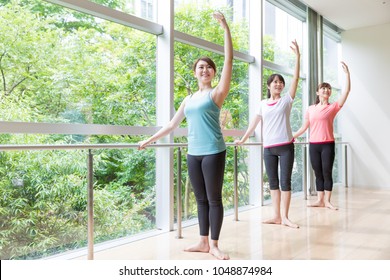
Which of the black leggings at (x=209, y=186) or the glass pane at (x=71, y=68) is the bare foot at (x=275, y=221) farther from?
the glass pane at (x=71, y=68)

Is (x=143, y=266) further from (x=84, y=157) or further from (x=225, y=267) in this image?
(x=84, y=157)

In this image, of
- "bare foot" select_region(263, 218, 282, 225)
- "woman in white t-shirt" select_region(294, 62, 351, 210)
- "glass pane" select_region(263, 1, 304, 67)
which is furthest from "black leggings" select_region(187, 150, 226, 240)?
"glass pane" select_region(263, 1, 304, 67)

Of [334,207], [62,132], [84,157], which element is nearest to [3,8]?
[62,132]

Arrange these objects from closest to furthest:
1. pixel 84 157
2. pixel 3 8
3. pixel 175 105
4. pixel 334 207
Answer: pixel 3 8 < pixel 84 157 < pixel 175 105 < pixel 334 207

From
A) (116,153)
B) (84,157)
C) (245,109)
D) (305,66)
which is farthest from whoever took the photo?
(305,66)

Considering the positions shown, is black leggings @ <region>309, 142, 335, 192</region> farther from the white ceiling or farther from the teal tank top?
the teal tank top

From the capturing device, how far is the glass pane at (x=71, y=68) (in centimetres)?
252

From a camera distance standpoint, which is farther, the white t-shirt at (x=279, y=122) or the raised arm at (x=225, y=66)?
the white t-shirt at (x=279, y=122)

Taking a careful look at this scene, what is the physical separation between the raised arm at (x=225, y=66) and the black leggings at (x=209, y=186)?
1.19ft

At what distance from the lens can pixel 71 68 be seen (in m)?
2.82

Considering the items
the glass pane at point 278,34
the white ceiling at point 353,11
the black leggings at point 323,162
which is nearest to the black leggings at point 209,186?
the black leggings at point 323,162

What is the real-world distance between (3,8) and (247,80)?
3120 mm

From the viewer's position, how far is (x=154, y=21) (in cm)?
356

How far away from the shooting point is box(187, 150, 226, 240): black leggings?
239cm
